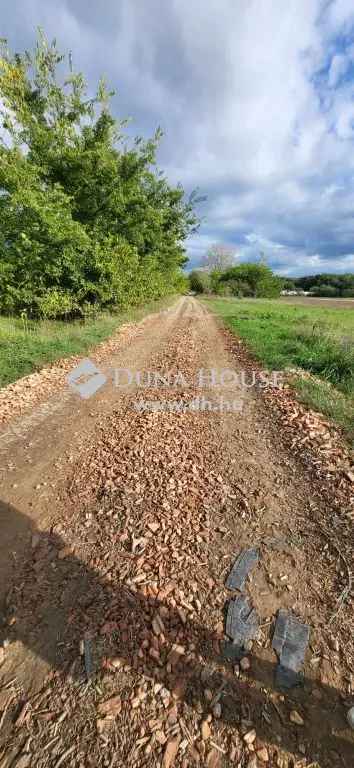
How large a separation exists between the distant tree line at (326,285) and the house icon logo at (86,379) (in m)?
82.9

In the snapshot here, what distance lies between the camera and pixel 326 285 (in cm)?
8356

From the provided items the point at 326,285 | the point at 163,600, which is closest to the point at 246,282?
the point at 326,285

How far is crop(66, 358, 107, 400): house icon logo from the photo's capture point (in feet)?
18.7

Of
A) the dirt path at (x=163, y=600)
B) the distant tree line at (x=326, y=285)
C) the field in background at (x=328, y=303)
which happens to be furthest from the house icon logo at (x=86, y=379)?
the distant tree line at (x=326, y=285)

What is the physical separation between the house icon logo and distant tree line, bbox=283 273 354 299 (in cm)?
8290

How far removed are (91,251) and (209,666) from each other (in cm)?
1235

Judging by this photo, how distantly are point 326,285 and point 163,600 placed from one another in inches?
3866

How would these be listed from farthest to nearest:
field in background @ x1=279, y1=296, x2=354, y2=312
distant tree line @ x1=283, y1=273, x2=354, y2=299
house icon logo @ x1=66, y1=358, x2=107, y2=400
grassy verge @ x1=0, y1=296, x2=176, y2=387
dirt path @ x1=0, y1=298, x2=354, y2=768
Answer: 1. distant tree line @ x1=283, y1=273, x2=354, y2=299
2. field in background @ x1=279, y1=296, x2=354, y2=312
3. grassy verge @ x1=0, y1=296, x2=176, y2=387
4. house icon logo @ x1=66, y1=358, x2=107, y2=400
5. dirt path @ x1=0, y1=298, x2=354, y2=768

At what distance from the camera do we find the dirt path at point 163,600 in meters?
1.41

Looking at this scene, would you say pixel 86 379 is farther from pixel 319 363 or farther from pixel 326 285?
pixel 326 285

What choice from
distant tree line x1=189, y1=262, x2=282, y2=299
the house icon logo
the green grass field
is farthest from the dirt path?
distant tree line x1=189, y1=262, x2=282, y2=299

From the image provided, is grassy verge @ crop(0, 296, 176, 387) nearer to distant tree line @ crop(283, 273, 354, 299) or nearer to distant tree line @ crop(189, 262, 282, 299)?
distant tree line @ crop(189, 262, 282, 299)

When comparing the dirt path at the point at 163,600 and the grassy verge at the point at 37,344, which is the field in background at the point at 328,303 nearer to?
the grassy verge at the point at 37,344

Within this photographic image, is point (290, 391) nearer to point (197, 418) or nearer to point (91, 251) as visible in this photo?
point (197, 418)
